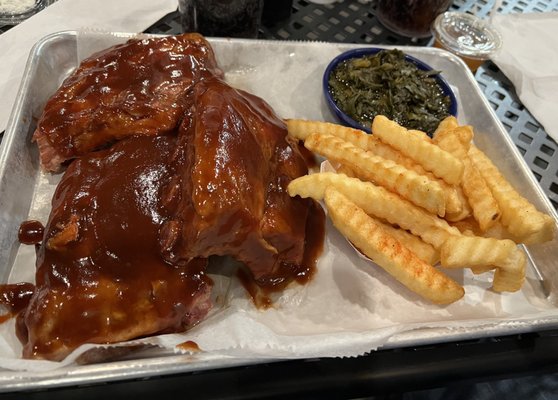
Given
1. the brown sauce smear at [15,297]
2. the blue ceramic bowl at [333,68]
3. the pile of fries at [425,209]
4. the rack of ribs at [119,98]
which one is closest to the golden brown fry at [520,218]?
the pile of fries at [425,209]

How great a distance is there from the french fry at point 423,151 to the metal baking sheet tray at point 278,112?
68 centimetres

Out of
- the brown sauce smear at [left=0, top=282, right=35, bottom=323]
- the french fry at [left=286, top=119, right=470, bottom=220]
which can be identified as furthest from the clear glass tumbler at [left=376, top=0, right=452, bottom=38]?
the brown sauce smear at [left=0, top=282, right=35, bottom=323]

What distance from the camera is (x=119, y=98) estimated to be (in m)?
2.40

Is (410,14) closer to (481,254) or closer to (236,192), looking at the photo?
(481,254)

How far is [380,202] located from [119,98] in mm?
1401

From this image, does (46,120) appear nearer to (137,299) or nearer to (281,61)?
(137,299)

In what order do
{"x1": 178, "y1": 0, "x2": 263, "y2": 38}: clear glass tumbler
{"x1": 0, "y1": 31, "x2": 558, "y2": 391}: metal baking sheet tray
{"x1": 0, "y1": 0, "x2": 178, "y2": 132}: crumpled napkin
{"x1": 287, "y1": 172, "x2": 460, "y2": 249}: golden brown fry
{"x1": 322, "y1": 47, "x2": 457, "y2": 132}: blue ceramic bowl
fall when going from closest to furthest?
{"x1": 0, "y1": 31, "x2": 558, "y2": 391}: metal baking sheet tray < {"x1": 287, "y1": 172, "x2": 460, "y2": 249}: golden brown fry < {"x1": 322, "y1": 47, "x2": 457, "y2": 132}: blue ceramic bowl < {"x1": 0, "y1": 0, "x2": 178, "y2": 132}: crumpled napkin < {"x1": 178, "y1": 0, "x2": 263, "y2": 38}: clear glass tumbler

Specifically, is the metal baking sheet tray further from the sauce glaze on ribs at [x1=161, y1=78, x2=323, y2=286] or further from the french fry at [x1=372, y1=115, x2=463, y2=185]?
the french fry at [x1=372, y1=115, x2=463, y2=185]

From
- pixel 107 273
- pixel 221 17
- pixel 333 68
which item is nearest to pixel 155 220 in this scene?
pixel 107 273

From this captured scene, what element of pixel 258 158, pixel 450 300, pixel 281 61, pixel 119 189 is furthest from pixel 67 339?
pixel 281 61

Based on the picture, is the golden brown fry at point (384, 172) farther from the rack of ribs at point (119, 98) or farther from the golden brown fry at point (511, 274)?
the rack of ribs at point (119, 98)

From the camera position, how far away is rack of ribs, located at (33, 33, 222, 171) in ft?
7.65

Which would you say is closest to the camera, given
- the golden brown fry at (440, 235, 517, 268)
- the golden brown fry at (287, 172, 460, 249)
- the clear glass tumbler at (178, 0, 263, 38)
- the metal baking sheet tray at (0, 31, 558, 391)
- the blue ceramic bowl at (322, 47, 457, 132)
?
the metal baking sheet tray at (0, 31, 558, 391)

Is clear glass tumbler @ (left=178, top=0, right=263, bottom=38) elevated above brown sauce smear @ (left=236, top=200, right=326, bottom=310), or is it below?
above
